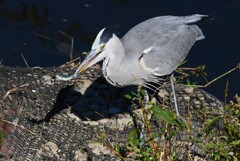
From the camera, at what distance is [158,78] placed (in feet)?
15.4

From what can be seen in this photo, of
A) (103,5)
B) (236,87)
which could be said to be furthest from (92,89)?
(103,5)

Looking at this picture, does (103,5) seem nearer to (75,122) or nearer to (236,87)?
(236,87)

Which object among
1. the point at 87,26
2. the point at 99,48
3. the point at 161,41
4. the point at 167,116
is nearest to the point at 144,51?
the point at 161,41

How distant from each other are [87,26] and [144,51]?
5.99ft

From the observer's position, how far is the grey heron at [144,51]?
Answer: 4.34 metres

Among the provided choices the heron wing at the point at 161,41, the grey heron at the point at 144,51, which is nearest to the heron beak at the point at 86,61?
the grey heron at the point at 144,51

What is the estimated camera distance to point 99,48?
427 centimetres

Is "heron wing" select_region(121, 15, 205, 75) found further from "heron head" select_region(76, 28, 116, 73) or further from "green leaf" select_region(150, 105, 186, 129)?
"green leaf" select_region(150, 105, 186, 129)

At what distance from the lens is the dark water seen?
602 centimetres

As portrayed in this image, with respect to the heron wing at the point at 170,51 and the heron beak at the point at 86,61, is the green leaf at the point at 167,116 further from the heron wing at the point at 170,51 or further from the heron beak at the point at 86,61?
the heron wing at the point at 170,51

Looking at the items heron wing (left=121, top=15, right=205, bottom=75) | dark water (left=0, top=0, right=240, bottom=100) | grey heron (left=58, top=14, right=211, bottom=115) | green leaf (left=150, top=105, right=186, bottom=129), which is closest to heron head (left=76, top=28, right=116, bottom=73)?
grey heron (left=58, top=14, right=211, bottom=115)

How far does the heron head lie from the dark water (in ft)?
5.31

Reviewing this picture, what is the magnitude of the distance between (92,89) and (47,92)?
1.00 feet

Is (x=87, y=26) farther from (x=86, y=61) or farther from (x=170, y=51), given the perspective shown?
(x=86, y=61)
